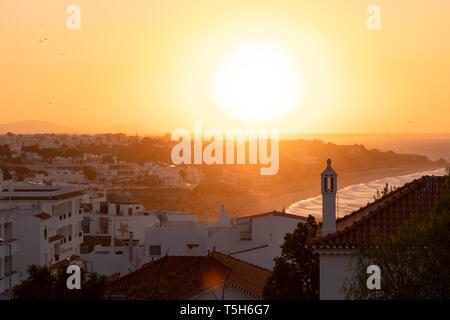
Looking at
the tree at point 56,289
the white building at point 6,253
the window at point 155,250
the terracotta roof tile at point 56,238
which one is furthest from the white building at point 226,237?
the tree at point 56,289

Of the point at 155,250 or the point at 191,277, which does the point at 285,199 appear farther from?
the point at 191,277

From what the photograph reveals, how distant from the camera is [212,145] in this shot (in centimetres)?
17388

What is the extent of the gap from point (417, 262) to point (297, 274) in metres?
6.91

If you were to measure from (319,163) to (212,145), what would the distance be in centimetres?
2826

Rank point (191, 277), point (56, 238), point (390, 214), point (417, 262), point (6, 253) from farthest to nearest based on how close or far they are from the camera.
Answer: point (56, 238) → point (6, 253) → point (191, 277) → point (390, 214) → point (417, 262)

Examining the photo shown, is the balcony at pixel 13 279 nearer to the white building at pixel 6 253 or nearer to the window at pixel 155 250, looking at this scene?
the white building at pixel 6 253

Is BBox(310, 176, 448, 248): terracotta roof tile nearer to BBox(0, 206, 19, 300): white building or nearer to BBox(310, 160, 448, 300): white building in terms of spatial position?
BBox(310, 160, 448, 300): white building

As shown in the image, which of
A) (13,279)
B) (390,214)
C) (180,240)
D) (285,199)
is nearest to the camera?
(390,214)

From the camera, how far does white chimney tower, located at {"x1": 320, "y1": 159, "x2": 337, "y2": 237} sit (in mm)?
13406

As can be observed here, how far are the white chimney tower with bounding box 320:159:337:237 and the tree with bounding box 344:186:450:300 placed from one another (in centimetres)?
428

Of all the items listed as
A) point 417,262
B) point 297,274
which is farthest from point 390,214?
point 417,262

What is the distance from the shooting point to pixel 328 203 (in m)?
13.5

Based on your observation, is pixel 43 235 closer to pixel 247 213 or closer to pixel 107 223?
pixel 107 223

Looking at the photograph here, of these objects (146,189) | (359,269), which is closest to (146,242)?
(359,269)
